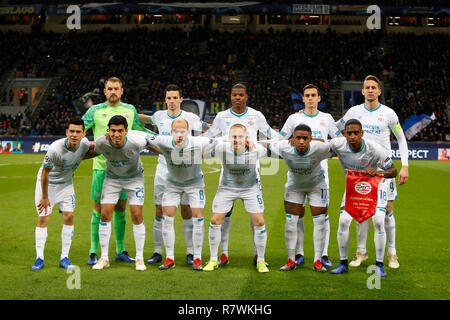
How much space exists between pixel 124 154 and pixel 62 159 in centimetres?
87

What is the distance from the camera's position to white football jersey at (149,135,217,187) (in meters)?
7.33

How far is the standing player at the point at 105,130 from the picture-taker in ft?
25.8

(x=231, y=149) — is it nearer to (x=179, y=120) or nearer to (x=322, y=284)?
(x=179, y=120)

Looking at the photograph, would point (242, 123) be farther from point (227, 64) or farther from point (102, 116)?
point (227, 64)

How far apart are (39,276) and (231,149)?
2984mm

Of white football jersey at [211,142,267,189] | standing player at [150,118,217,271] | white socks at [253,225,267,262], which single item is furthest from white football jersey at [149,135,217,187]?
white socks at [253,225,267,262]

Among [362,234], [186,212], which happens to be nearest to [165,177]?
[186,212]

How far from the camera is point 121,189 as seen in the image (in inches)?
299

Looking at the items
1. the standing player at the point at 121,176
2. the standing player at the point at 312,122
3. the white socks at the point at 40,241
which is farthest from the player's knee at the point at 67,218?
the standing player at the point at 312,122

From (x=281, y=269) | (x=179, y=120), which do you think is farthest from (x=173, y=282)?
(x=179, y=120)

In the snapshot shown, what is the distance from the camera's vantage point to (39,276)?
6.84 metres

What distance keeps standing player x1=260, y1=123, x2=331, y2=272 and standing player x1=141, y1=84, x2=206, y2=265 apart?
1.40m

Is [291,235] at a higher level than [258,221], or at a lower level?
lower

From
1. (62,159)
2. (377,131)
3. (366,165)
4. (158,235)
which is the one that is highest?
(377,131)
